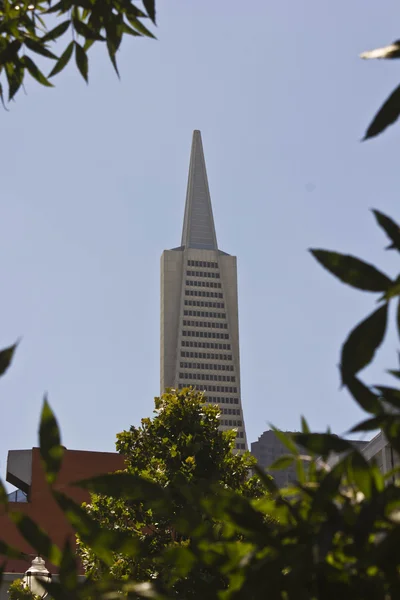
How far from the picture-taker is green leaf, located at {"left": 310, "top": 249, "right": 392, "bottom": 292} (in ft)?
6.89

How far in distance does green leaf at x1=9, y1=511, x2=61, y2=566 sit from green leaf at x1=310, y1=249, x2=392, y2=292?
0.95m

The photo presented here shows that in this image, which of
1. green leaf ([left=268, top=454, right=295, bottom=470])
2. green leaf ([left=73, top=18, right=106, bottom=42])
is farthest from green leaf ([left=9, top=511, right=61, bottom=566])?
green leaf ([left=73, top=18, right=106, bottom=42])

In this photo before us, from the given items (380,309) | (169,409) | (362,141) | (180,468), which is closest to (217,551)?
(380,309)

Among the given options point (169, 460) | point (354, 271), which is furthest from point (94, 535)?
point (169, 460)

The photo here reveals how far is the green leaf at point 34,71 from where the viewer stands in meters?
4.24

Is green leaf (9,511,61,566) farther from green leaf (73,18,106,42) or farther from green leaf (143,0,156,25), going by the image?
green leaf (73,18,106,42)

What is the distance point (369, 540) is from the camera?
2.01m

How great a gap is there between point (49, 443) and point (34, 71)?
2.63m

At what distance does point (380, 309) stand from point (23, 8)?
2762mm

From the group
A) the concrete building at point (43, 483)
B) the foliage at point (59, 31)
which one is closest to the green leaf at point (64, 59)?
the foliage at point (59, 31)

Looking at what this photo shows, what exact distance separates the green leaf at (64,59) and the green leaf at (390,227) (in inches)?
101

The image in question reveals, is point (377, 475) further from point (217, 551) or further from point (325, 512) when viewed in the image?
point (217, 551)

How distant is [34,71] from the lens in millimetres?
4277

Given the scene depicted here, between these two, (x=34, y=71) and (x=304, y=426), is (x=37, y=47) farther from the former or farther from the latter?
(x=304, y=426)
